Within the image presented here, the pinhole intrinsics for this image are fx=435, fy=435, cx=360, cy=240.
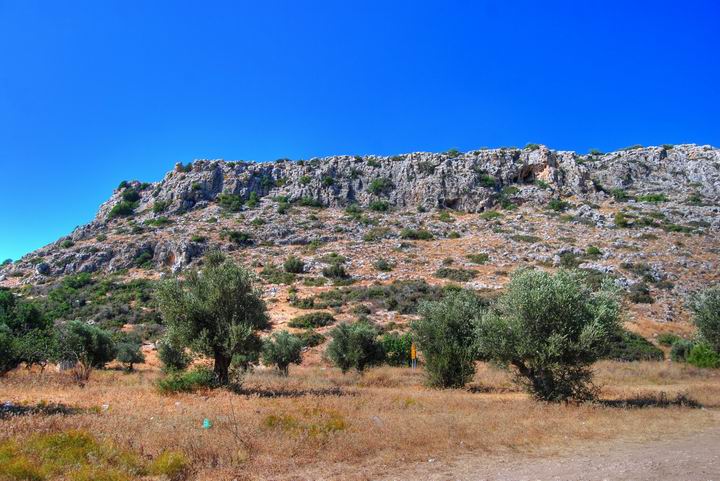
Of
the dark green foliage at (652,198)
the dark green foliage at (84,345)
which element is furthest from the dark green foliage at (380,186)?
the dark green foliage at (84,345)

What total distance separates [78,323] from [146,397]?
1115 cm

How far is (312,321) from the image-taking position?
118 ft

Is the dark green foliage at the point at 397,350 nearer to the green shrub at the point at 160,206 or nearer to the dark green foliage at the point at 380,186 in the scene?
the dark green foliage at the point at 380,186

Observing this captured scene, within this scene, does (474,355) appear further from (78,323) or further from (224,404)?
(78,323)

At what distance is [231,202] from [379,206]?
2420 centimetres

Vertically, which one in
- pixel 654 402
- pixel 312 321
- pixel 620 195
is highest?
pixel 620 195

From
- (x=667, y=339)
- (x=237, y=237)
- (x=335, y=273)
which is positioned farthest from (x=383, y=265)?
(x=667, y=339)

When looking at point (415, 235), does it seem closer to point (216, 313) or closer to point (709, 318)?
point (709, 318)

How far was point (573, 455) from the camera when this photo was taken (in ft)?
29.1

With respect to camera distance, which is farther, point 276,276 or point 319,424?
point 276,276

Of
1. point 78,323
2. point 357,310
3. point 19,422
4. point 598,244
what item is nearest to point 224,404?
point 19,422

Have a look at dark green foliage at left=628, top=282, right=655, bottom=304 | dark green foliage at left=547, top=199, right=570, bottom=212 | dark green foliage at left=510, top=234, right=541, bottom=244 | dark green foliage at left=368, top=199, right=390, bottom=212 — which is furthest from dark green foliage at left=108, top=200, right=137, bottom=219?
dark green foliage at left=628, top=282, right=655, bottom=304

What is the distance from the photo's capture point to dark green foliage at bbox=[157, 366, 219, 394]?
15.2 m

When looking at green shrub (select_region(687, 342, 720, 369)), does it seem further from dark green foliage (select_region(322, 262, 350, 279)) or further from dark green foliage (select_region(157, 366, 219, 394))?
dark green foliage (select_region(322, 262, 350, 279))
